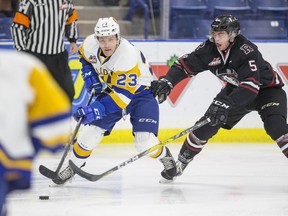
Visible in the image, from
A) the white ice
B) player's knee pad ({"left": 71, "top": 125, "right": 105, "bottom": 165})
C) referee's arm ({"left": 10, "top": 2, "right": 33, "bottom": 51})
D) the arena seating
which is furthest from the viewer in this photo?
the arena seating

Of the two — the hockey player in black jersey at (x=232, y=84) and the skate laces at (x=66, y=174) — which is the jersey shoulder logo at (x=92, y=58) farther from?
the skate laces at (x=66, y=174)

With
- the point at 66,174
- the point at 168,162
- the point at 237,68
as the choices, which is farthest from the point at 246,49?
the point at 66,174

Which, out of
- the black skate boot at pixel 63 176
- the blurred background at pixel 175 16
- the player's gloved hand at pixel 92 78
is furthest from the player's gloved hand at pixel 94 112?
the blurred background at pixel 175 16

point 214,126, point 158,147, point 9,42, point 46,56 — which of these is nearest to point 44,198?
point 158,147

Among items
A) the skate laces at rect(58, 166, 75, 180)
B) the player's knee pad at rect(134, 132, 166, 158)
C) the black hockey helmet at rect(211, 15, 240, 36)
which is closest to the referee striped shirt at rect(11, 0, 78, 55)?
the skate laces at rect(58, 166, 75, 180)

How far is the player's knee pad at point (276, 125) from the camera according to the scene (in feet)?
13.4

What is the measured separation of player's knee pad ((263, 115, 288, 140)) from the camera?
407 centimetres

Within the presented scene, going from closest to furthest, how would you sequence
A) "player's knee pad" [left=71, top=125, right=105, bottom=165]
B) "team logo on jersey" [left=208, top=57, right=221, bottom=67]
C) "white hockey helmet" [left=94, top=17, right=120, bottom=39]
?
1. "white hockey helmet" [left=94, top=17, right=120, bottom=39]
2. "player's knee pad" [left=71, top=125, right=105, bottom=165]
3. "team logo on jersey" [left=208, top=57, right=221, bottom=67]

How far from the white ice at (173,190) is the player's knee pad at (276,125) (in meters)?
0.32

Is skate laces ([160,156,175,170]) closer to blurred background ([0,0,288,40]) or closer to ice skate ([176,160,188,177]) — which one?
ice skate ([176,160,188,177])

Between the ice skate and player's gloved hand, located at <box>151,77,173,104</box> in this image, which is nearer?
player's gloved hand, located at <box>151,77,173,104</box>

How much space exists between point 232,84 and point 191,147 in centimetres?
40

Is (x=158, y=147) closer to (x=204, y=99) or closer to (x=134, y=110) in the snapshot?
(x=134, y=110)

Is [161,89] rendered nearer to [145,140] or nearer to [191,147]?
[145,140]
